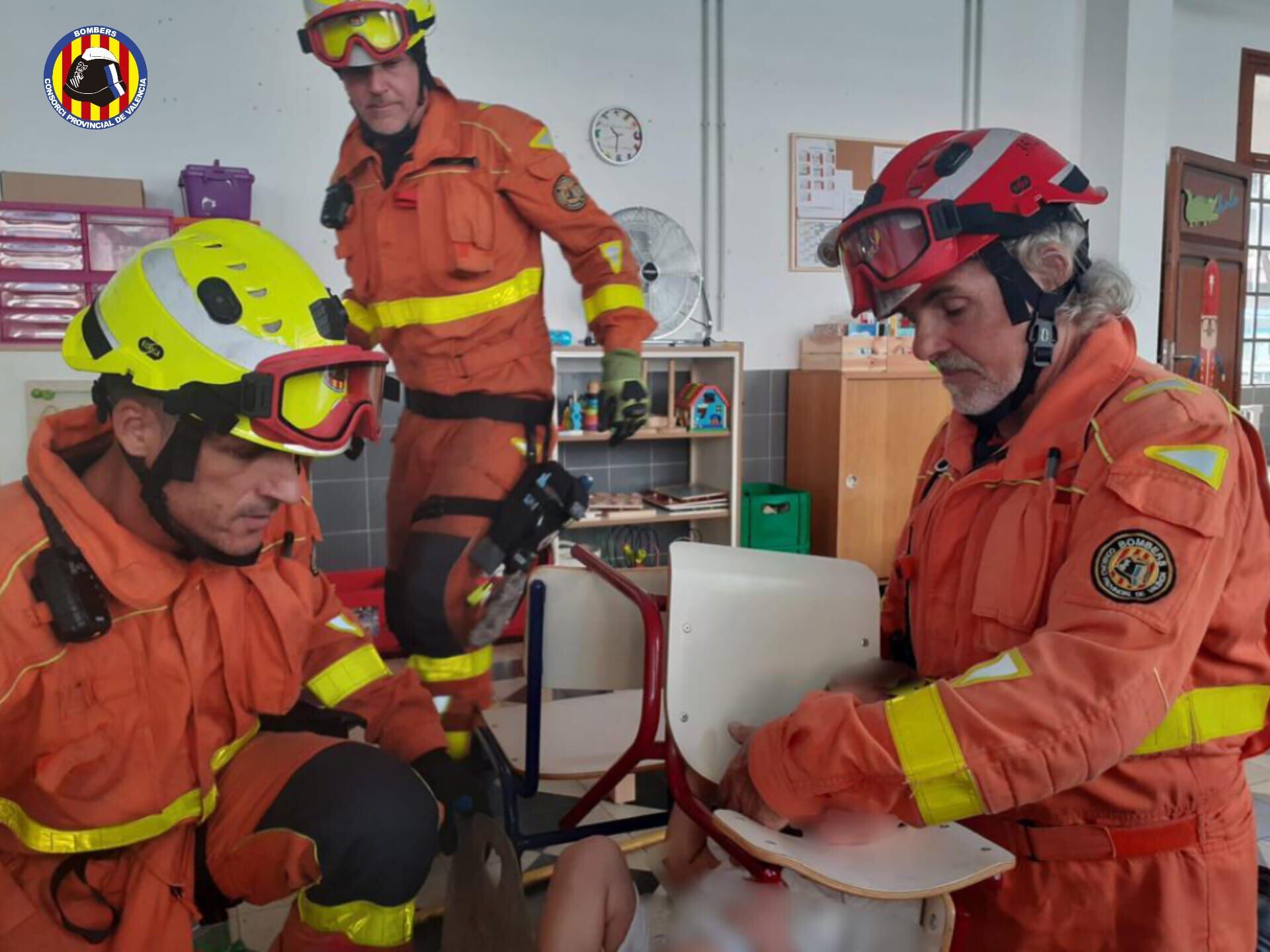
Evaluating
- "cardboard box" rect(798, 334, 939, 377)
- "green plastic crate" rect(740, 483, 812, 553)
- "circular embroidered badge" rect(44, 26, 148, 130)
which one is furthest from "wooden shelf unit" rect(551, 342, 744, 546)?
"circular embroidered badge" rect(44, 26, 148, 130)

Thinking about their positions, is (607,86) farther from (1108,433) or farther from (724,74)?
(1108,433)

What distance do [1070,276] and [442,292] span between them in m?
1.18

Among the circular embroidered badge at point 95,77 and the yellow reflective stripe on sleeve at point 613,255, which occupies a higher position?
the circular embroidered badge at point 95,77

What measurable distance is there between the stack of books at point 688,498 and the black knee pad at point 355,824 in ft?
6.20

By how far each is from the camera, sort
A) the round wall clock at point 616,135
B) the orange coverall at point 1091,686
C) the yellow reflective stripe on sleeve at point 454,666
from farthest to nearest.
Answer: the round wall clock at point 616,135
the yellow reflective stripe on sleeve at point 454,666
the orange coverall at point 1091,686

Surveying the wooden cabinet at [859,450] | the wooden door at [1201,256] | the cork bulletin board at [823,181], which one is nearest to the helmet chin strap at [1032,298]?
the wooden cabinet at [859,450]

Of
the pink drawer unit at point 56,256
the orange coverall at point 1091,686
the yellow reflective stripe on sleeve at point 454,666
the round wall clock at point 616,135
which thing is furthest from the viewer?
the round wall clock at point 616,135

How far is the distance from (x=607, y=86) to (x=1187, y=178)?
10.3 feet

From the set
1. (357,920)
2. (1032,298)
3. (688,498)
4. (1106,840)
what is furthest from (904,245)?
(688,498)

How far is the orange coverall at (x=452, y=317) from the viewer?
6.18 ft

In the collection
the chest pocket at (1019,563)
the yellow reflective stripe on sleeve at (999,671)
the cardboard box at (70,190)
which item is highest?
the cardboard box at (70,190)

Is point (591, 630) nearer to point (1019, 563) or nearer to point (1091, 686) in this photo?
point (1019, 563)

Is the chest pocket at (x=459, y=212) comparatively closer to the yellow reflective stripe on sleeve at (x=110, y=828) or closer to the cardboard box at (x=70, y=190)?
the cardboard box at (x=70, y=190)

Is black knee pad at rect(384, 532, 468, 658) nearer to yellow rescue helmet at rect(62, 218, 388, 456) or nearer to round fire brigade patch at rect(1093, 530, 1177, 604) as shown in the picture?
yellow rescue helmet at rect(62, 218, 388, 456)
